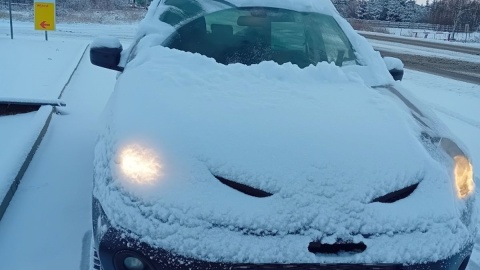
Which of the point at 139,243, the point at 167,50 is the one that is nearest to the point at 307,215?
the point at 139,243

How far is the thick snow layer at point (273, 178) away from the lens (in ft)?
5.50

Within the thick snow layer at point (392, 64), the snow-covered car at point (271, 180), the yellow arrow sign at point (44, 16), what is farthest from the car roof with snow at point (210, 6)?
the yellow arrow sign at point (44, 16)

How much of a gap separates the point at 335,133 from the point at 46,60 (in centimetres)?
836

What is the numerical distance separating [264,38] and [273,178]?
1699mm

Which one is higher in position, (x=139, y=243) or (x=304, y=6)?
(x=304, y=6)

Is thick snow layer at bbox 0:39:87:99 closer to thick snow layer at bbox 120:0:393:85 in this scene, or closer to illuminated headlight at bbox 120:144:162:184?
thick snow layer at bbox 120:0:393:85

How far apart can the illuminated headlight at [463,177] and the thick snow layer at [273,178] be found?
67mm

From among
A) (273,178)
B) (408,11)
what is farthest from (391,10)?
(273,178)

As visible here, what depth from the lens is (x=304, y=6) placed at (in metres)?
3.62

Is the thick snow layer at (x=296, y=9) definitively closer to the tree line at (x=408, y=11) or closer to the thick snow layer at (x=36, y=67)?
the thick snow layer at (x=36, y=67)

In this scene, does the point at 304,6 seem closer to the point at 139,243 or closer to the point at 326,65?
the point at 326,65

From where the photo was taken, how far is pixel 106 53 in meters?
3.13

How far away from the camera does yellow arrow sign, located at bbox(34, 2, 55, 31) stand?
11656mm

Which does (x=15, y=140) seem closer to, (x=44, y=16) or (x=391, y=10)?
(x=44, y=16)
